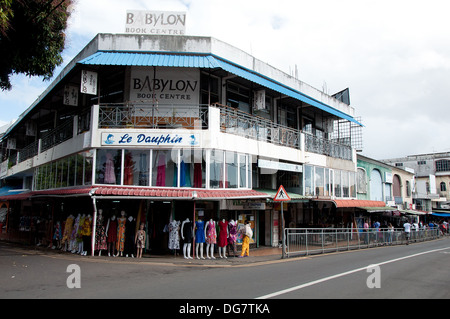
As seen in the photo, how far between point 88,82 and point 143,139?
3704 mm

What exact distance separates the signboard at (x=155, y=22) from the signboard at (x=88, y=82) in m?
3.20

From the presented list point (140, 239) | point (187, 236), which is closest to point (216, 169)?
point (187, 236)

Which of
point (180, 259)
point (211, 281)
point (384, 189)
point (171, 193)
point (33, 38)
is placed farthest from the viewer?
point (384, 189)

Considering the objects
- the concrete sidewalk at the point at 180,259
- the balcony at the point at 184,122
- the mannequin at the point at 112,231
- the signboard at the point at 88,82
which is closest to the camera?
the concrete sidewalk at the point at 180,259

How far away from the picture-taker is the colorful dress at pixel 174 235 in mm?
14594

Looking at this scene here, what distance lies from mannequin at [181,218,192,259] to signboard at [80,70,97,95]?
7.31 metres

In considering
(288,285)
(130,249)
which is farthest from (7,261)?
(288,285)

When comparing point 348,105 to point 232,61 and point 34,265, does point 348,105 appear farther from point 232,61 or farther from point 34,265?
point 34,265

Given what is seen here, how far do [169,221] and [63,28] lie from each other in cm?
862

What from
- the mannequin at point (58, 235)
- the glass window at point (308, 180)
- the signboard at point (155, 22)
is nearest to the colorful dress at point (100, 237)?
the mannequin at point (58, 235)

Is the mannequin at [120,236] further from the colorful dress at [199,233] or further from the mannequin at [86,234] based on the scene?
the colorful dress at [199,233]

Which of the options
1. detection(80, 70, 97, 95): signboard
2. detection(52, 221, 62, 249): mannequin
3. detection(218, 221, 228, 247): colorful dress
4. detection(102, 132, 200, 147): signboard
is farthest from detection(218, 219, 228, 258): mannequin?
detection(80, 70, 97, 95): signboard

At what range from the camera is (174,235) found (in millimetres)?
14648

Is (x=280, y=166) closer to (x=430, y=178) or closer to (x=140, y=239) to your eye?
(x=140, y=239)
